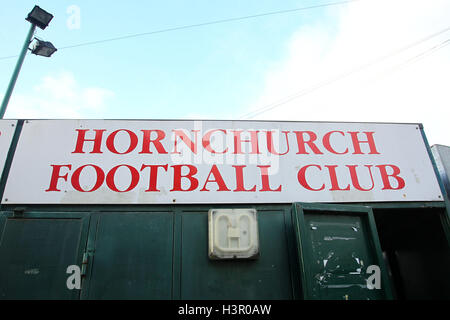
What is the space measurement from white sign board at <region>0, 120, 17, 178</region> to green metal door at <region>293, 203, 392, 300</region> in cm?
405

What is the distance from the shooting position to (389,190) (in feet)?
13.7

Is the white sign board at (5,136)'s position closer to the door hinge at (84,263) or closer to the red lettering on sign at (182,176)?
the door hinge at (84,263)

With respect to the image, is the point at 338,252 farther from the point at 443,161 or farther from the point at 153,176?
the point at 153,176

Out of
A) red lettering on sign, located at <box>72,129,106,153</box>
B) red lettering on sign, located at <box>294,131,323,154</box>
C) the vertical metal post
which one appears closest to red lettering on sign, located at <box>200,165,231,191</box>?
red lettering on sign, located at <box>294,131,323,154</box>

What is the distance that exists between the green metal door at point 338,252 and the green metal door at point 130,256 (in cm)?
166

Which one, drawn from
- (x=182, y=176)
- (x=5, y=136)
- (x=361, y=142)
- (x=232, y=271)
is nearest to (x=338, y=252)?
(x=232, y=271)

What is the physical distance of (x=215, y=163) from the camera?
4.20 m

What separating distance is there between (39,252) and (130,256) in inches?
43.2

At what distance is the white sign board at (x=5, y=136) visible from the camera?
13.4ft

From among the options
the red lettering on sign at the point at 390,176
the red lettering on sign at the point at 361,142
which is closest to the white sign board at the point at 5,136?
the red lettering on sign at the point at 361,142

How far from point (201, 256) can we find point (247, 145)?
1724 millimetres

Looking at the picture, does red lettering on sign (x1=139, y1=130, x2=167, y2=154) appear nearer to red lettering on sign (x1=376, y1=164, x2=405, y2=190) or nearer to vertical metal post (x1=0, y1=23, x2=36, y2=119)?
vertical metal post (x1=0, y1=23, x2=36, y2=119)

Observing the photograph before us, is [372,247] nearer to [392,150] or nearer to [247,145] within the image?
[392,150]
